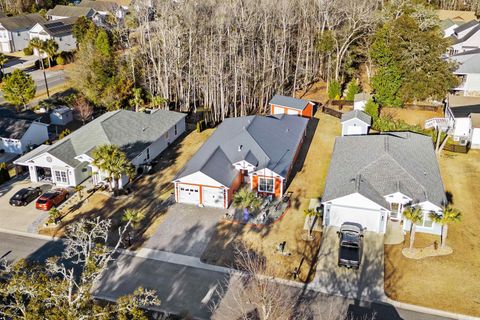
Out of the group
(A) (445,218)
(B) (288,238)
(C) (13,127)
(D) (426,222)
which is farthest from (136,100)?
(A) (445,218)

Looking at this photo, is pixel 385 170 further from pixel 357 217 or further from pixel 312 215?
pixel 312 215

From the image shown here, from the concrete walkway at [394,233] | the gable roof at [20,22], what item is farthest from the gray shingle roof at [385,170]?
the gable roof at [20,22]

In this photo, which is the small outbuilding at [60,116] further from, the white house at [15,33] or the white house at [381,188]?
the white house at [15,33]

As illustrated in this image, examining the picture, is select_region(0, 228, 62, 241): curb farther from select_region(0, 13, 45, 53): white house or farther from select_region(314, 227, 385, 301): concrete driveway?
select_region(0, 13, 45, 53): white house

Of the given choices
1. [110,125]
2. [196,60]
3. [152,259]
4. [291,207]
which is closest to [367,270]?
[291,207]

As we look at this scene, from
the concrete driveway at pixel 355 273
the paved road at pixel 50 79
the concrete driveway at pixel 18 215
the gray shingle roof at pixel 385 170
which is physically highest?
the gray shingle roof at pixel 385 170

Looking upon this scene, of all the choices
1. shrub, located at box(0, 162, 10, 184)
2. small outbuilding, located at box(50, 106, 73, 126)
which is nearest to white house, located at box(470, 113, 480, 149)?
small outbuilding, located at box(50, 106, 73, 126)

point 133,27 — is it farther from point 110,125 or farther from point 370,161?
point 370,161

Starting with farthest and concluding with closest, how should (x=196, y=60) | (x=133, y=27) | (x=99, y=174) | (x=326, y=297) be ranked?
(x=133, y=27) → (x=196, y=60) → (x=99, y=174) → (x=326, y=297)
